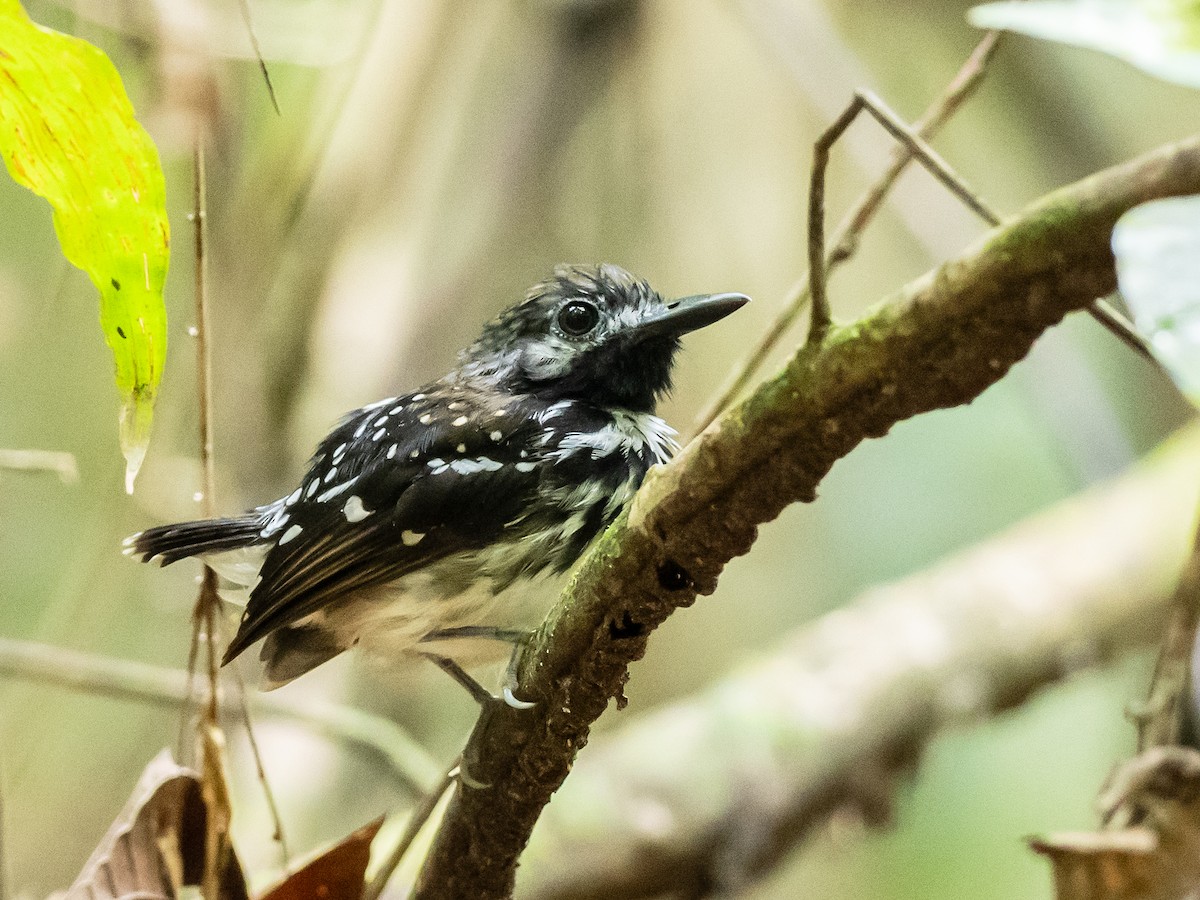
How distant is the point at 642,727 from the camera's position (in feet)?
11.1

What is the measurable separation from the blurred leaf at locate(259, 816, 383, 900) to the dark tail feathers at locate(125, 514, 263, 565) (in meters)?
0.65

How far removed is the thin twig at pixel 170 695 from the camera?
259 centimetres

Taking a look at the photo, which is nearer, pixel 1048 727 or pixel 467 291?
pixel 467 291

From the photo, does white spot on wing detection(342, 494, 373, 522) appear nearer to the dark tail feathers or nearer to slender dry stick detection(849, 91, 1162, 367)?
the dark tail feathers

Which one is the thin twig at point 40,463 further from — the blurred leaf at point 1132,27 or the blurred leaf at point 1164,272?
the blurred leaf at point 1164,272

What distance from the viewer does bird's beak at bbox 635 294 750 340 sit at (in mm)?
2014

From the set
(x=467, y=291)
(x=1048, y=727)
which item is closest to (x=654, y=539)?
(x=467, y=291)

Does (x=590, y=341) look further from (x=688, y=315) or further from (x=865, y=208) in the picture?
(x=865, y=208)

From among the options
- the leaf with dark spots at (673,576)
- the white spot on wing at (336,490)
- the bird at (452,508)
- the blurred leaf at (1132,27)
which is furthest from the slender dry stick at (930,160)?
the white spot on wing at (336,490)

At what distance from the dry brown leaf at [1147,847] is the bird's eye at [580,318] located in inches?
49.4

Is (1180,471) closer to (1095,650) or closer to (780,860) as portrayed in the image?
(1095,650)

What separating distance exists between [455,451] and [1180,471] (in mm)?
2673

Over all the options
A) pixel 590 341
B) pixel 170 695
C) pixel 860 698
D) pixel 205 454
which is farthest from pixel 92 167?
pixel 860 698

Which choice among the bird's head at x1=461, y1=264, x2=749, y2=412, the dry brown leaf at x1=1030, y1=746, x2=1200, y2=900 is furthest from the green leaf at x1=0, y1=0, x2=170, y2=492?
the dry brown leaf at x1=1030, y1=746, x2=1200, y2=900
